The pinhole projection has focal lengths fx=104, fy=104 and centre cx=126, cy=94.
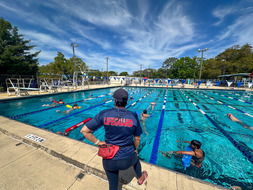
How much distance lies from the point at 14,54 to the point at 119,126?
2230 cm

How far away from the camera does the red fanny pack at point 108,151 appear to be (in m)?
1.21

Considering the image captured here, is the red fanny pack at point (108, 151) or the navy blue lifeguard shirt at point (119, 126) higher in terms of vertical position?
the navy blue lifeguard shirt at point (119, 126)

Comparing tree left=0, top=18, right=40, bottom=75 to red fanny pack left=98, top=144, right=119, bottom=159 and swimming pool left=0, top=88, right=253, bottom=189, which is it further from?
red fanny pack left=98, top=144, right=119, bottom=159

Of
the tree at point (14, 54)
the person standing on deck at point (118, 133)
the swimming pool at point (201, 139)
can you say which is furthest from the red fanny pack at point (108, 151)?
the tree at point (14, 54)

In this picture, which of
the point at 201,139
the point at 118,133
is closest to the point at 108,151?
the point at 118,133

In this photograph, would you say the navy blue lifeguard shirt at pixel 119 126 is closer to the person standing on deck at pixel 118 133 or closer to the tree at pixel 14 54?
the person standing on deck at pixel 118 133

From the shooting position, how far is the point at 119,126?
1288 millimetres

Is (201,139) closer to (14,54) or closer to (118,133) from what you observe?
(118,133)

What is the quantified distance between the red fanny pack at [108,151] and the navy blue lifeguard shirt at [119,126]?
0.22ft

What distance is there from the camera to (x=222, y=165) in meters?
3.26

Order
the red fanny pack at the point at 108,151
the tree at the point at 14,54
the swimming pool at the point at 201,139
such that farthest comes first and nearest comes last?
the tree at the point at 14,54
the swimming pool at the point at 201,139
the red fanny pack at the point at 108,151

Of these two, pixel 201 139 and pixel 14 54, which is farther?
pixel 14 54

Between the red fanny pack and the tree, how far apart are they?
1967 cm

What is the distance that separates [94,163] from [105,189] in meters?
0.52
